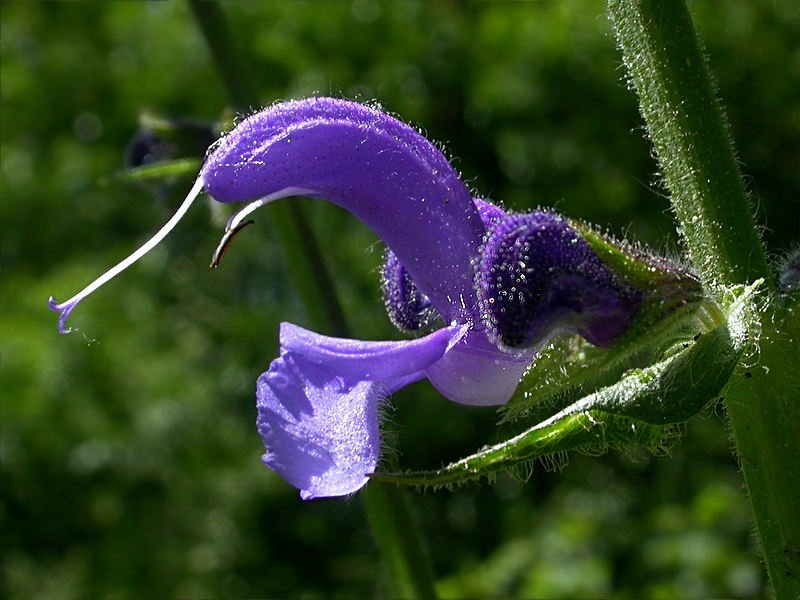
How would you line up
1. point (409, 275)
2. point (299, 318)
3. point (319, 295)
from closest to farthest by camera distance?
point (409, 275) < point (319, 295) < point (299, 318)

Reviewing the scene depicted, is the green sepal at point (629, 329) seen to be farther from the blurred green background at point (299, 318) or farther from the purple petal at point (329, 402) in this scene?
the blurred green background at point (299, 318)

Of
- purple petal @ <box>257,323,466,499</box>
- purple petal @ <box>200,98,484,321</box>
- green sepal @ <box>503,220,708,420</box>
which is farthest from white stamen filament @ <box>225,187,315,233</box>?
green sepal @ <box>503,220,708,420</box>

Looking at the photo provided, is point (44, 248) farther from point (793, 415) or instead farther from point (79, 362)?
point (793, 415)

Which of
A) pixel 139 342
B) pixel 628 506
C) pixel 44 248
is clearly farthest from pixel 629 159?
pixel 44 248

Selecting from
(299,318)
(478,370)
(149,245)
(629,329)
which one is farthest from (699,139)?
(299,318)

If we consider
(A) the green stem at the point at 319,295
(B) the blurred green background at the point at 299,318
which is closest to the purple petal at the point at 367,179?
(A) the green stem at the point at 319,295

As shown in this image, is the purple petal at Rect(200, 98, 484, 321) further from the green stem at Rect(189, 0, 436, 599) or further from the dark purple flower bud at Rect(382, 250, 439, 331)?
the green stem at Rect(189, 0, 436, 599)

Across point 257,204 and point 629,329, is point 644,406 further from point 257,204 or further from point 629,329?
point 257,204
